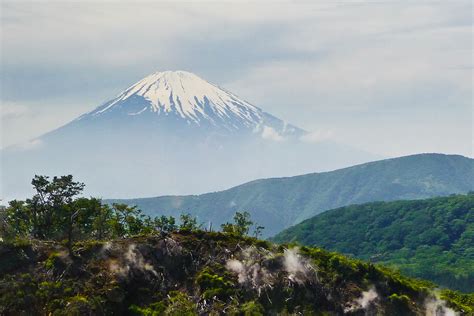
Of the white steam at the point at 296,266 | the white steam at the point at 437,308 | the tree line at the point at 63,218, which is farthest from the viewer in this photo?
the tree line at the point at 63,218

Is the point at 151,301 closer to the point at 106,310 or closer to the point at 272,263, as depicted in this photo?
the point at 106,310

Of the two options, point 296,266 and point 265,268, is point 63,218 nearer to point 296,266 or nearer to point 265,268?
point 265,268

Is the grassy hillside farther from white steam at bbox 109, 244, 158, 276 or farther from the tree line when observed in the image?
the tree line

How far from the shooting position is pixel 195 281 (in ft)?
140

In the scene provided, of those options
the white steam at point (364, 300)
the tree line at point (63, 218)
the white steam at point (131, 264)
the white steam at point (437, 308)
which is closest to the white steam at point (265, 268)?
the white steam at point (364, 300)

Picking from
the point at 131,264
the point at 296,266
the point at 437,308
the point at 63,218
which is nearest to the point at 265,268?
the point at 296,266

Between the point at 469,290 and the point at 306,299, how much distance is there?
5963 inches

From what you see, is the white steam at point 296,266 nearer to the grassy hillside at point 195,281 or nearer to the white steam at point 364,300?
the grassy hillside at point 195,281

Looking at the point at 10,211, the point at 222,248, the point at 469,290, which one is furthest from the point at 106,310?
the point at 469,290

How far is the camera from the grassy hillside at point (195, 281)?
129 feet

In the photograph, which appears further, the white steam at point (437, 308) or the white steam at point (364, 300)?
the white steam at point (437, 308)

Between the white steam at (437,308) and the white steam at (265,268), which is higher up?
the white steam at (265,268)

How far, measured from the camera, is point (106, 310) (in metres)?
39.5

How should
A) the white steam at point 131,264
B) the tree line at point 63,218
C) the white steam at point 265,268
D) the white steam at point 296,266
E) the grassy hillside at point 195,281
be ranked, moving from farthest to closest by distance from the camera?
the tree line at point 63,218 < the white steam at point 296,266 < the white steam at point 265,268 < the white steam at point 131,264 < the grassy hillside at point 195,281
